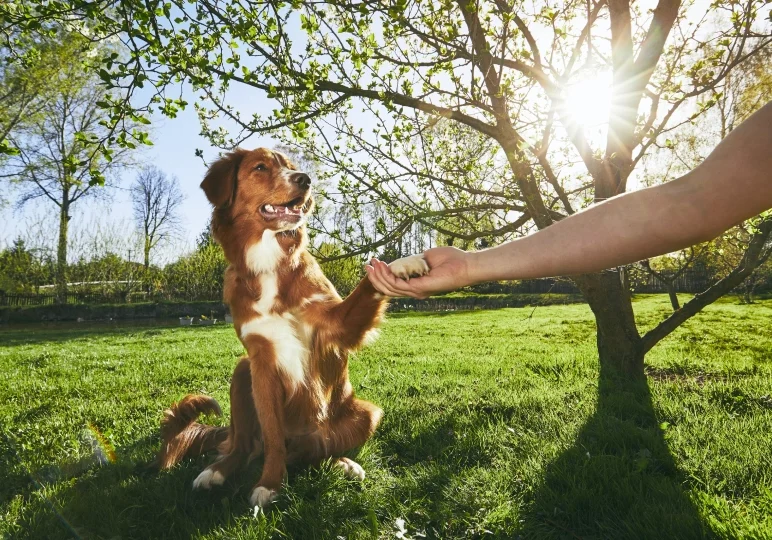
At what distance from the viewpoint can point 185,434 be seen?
3.21 m

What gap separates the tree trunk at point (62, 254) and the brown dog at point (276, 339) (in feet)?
88.9

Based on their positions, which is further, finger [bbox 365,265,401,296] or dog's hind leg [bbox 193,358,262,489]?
dog's hind leg [bbox 193,358,262,489]

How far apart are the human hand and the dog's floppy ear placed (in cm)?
180

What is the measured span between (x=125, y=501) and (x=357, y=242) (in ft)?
10.7

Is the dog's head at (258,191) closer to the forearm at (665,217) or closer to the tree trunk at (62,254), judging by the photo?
the forearm at (665,217)

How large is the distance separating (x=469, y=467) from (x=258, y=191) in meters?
2.34

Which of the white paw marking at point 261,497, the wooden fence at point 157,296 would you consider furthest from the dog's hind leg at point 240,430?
the wooden fence at point 157,296

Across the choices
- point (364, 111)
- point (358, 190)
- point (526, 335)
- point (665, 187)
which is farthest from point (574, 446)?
point (526, 335)

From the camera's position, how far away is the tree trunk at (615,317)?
16.7 ft

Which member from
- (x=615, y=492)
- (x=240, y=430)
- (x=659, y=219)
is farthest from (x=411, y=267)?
(x=240, y=430)

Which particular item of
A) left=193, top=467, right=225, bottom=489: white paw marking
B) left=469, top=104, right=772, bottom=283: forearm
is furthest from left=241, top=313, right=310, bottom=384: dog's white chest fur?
left=469, top=104, right=772, bottom=283: forearm

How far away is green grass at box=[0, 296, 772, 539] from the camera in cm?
227

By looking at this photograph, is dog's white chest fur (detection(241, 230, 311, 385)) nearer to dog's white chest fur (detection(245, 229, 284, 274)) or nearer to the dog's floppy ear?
dog's white chest fur (detection(245, 229, 284, 274))

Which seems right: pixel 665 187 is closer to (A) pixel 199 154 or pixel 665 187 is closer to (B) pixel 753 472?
(B) pixel 753 472
